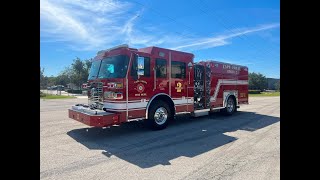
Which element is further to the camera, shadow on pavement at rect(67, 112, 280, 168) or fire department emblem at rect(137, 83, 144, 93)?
fire department emblem at rect(137, 83, 144, 93)

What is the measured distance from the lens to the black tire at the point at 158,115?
7973mm

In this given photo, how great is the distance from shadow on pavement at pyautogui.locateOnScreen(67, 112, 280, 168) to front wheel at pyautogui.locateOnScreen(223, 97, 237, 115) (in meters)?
2.96

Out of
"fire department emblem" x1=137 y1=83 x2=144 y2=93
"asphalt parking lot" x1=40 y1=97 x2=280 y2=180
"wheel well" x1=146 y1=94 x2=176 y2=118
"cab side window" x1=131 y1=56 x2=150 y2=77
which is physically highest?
"cab side window" x1=131 y1=56 x2=150 y2=77

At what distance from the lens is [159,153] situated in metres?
5.52

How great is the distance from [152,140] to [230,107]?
23.2 ft

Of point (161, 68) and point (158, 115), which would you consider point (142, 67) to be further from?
point (158, 115)

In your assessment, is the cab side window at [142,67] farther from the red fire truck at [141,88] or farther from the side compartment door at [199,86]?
the side compartment door at [199,86]

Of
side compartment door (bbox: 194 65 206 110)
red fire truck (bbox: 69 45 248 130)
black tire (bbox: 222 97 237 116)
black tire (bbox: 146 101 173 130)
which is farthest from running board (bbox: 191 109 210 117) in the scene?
black tire (bbox: 222 97 237 116)

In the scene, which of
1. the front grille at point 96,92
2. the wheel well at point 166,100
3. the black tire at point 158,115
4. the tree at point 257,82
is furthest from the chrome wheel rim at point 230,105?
the tree at point 257,82

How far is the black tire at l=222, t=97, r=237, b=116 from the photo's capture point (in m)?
12.2

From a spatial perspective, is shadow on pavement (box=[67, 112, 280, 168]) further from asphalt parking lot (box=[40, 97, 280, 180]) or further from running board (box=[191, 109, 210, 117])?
running board (box=[191, 109, 210, 117])

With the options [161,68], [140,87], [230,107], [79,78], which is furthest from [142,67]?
[79,78]
